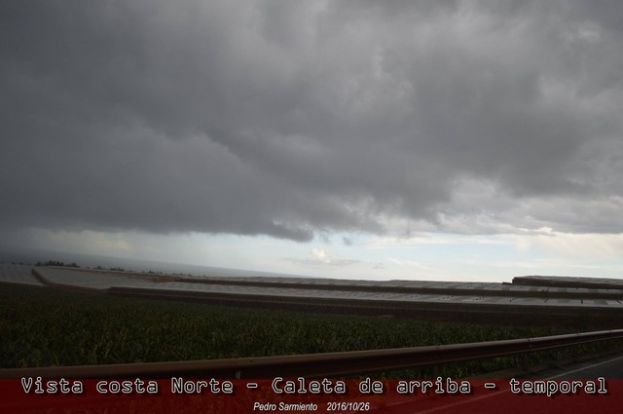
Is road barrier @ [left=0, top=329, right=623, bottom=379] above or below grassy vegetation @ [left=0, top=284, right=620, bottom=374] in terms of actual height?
above

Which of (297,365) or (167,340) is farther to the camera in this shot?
(167,340)

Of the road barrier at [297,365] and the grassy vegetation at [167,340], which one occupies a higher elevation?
the road barrier at [297,365]

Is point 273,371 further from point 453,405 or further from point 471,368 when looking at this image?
point 471,368

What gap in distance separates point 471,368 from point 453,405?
463 centimetres

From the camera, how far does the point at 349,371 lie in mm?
6750

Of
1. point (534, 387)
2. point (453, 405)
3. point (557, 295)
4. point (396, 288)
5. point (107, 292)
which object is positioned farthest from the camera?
point (107, 292)

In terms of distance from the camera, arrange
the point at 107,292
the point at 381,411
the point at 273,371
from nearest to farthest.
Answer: the point at 273,371
the point at 381,411
the point at 107,292

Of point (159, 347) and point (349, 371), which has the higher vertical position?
point (349, 371)

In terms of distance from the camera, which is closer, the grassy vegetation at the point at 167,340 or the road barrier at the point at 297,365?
the road barrier at the point at 297,365

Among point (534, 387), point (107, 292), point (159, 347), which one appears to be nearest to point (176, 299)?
point (107, 292)

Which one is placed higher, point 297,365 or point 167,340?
point 297,365

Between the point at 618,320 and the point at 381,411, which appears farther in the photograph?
the point at 618,320

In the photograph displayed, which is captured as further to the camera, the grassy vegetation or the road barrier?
the grassy vegetation

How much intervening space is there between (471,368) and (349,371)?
19.6 feet
